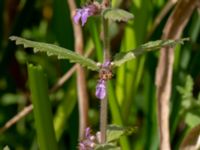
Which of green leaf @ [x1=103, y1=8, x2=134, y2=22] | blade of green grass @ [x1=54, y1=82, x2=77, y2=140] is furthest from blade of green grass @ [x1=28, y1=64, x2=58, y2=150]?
blade of green grass @ [x1=54, y1=82, x2=77, y2=140]

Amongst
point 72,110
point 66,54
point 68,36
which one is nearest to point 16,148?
point 72,110

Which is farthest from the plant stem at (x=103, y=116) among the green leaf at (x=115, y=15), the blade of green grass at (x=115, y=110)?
the blade of green grass at (x=115, y=110)

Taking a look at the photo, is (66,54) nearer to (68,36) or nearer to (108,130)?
(108,130)

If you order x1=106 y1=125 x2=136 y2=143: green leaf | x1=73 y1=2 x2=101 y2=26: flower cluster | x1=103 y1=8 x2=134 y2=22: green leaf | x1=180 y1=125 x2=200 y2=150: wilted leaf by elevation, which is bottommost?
x1=180 y1=125 x2=200 y2=150: wilted leaf

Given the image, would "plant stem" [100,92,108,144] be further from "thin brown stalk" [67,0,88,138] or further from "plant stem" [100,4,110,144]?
"thin brown stalk" [67,0,88,138]

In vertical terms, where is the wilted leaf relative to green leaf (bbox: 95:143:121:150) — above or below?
below

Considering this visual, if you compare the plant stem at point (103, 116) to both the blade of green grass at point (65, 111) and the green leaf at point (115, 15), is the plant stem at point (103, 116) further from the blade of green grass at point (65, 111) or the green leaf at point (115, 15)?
the blade of green grass at point (65, 111)

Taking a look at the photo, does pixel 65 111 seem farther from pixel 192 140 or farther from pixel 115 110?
pixel 192 140
